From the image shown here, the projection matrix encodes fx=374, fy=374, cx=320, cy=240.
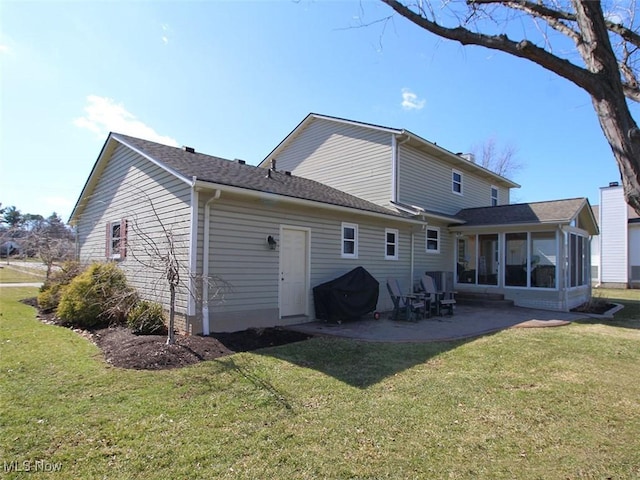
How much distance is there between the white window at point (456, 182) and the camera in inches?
632

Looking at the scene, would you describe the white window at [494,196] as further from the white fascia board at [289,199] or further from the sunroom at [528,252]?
the white fascia board at [289,199]

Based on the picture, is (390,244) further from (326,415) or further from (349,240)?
(326,415)

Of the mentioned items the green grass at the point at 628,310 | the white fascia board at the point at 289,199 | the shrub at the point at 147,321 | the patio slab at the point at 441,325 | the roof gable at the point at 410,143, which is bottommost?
the green grass at the point at 628,310

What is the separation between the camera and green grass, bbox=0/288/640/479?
3039mm

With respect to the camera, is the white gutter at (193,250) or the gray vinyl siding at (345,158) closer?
the white gutter at (193,250)

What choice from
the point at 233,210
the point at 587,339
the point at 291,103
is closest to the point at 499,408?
the point at 587,339

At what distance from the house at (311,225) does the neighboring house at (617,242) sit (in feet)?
26.6

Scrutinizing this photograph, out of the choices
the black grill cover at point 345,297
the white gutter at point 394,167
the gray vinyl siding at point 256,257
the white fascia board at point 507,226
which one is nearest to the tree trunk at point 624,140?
the gray vinyl siding at point 256,257

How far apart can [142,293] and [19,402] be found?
5260mm

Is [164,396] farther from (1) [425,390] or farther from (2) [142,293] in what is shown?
(2) [142,293]

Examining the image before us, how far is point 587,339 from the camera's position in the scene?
7.93 meters

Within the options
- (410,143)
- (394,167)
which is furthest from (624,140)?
(410,143)

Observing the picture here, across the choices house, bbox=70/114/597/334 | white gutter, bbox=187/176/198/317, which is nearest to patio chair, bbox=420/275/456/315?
house, bbox=70/114/597/334

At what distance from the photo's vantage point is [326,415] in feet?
12.9
